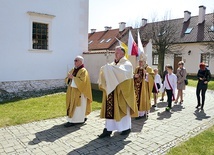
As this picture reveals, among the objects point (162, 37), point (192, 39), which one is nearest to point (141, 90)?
point (162, 37)

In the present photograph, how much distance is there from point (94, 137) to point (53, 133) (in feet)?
3.41

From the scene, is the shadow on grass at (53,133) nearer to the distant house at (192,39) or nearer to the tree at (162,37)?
the distant house at (192,39)

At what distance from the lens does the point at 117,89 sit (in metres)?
5.02

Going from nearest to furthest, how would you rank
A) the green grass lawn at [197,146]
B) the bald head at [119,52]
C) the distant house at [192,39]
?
the green grass lawn at [197,146], the bald head at [119,52], the distant house at [192,39]

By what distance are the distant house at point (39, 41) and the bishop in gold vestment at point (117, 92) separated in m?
7.12

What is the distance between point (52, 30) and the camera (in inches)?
471

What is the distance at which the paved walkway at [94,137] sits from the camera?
14.7 ft

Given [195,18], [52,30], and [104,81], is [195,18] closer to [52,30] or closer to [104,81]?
[52,30]

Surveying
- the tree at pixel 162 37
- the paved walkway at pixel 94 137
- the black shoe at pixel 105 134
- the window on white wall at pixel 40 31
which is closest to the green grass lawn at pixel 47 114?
→ the paved walkway at pixel 94 137

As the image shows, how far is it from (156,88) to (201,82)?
1.77m

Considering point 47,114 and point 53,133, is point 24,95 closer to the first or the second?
point 47,114

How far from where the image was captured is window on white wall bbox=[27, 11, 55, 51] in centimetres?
1130

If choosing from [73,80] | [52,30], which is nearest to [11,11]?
[52,30]

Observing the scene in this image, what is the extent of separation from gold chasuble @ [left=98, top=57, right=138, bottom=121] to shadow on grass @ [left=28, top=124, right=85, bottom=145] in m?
1.11
